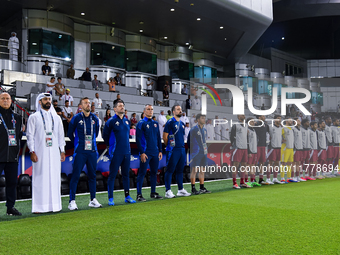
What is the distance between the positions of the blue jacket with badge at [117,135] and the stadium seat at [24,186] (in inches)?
89.4

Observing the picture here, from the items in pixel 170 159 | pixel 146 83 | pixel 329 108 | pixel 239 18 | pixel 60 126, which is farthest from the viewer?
pixel 146 83

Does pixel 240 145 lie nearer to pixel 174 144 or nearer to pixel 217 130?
pixel 174 144

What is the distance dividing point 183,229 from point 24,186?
185 inches

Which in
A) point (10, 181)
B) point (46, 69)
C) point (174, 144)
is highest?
point (46, 69)

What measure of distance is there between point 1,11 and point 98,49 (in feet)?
19.6

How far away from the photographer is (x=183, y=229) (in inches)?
171

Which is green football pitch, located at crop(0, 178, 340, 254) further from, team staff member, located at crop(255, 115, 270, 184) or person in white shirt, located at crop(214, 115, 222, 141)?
person in white shirt, located at crop(214, 115, 222, 141)

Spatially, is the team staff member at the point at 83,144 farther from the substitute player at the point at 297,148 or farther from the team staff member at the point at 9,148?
the substitute player at the point at 297,148

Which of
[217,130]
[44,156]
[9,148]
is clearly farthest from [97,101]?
[9,148]

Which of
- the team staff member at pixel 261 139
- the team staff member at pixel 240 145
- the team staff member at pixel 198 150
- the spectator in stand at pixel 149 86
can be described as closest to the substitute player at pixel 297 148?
the team staff member at pixel 261 139

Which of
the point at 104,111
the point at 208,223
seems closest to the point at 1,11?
the point at 104,111

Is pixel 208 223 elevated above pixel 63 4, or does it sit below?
below

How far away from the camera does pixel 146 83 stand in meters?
24.8

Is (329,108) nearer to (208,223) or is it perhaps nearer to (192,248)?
(208,223)
